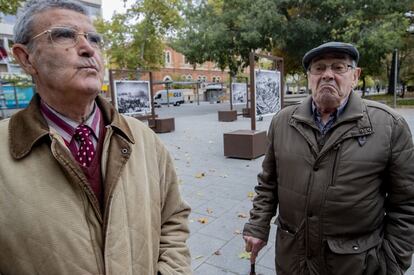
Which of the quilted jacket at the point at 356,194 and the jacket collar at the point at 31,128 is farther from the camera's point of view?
the quilted jacket at the point at 356,194

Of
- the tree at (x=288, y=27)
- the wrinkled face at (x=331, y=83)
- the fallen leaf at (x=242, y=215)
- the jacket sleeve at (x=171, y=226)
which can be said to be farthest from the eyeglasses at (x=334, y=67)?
the tree at (x=288, y=27)

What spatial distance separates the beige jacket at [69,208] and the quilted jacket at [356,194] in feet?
2.88

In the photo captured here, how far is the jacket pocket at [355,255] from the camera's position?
1.78 metres

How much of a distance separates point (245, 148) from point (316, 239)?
Answer: 5.72 metres

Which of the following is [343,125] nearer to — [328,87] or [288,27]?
[328,87]

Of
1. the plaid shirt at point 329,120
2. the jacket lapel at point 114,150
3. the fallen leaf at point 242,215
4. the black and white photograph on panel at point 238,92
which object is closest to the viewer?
the jacket lapel at point 114,150

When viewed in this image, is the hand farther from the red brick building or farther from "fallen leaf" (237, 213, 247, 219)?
the red brick building

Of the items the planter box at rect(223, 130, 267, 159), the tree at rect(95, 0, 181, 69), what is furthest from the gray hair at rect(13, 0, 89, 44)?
the tree at rect(95, 0, 181, 69)

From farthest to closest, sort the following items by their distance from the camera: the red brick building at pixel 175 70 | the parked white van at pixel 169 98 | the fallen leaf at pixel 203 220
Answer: the red brick building at pixel 175 70 → the parked white van at pixel 169 98 → the fallen leaf at pixel 203 220

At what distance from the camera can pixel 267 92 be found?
8.16 meters

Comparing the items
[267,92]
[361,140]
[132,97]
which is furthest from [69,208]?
[132,97]

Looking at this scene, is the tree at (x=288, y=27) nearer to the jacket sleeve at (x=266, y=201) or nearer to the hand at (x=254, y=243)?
the jacket sleeve at (x=266, y=201)

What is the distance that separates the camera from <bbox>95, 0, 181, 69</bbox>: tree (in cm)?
2452

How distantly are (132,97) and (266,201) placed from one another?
30.4ft
